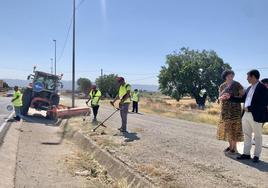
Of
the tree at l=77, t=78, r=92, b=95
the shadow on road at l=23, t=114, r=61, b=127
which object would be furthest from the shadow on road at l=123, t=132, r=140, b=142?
the tree at l=77, t=78, r=92, b=95

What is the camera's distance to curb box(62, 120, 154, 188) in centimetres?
750

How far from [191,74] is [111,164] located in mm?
53425

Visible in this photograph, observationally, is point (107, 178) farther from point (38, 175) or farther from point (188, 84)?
point (188, 84)

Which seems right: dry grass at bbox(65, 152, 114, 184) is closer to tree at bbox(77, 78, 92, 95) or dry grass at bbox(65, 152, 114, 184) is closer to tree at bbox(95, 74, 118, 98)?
tree at bbox(95, 74, 118, 98)

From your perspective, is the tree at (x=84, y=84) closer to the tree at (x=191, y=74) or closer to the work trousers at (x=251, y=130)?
the tree at (x=191, y=74)

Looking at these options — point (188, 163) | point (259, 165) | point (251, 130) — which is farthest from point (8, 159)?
point (259, 165)

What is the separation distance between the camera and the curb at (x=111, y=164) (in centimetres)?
750

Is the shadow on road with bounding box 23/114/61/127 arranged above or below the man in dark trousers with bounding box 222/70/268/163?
below

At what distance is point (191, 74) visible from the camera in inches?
2441

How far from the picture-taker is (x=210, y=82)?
204 ft

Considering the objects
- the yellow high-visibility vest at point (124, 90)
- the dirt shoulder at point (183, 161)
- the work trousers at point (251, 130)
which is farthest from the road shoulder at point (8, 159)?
the work trousers at point (251, 130)

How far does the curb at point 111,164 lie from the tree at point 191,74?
4848 cm

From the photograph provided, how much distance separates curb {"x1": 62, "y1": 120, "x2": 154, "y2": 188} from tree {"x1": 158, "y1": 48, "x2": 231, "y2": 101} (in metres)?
Result: 48.5

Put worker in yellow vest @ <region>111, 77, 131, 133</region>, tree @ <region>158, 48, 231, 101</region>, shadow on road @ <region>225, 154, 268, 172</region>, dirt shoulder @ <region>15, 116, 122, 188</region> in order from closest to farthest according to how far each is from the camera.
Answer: shadow on road @ <region>225, 154, 268, 172</region> < dirt shoulder @ <region>15, 116, 122, 188</region> < worker in yellow vest @ <region>111, 77, 131, 133</region> < tree @ <region>158, 48, 231, 101</region>
